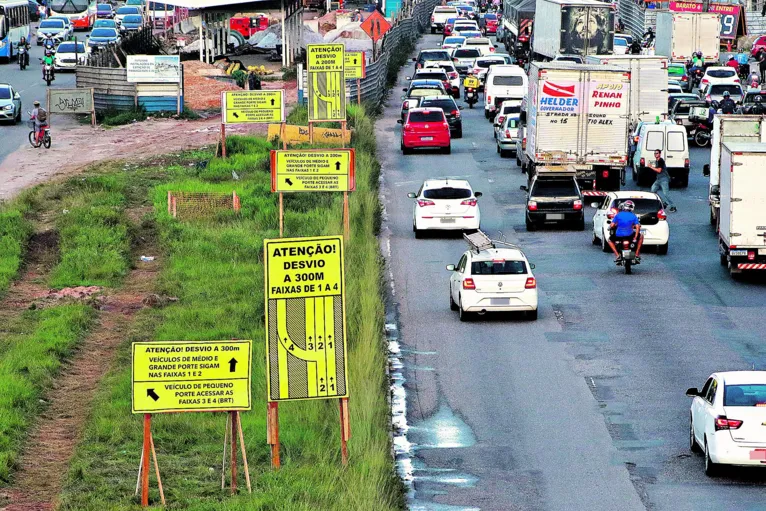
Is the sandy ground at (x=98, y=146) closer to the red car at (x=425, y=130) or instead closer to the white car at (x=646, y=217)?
the red car at (x=425, y=130)

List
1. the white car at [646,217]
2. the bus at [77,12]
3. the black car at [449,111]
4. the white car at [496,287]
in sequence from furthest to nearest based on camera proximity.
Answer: the bus at [77,12], the black car at [449,111], the white car at [646,217], the white car at [496,287]

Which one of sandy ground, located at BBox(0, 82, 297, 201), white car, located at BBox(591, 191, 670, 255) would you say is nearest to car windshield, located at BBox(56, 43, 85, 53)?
sandy ground, located at BBox(0, 82, 297, 201)

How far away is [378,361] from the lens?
22625 mm

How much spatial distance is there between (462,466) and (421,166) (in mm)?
31074

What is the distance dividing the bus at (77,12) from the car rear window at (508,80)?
43.5m

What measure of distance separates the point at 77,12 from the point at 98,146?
51134 mm

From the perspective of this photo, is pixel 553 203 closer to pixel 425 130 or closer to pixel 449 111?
pixel 425 130

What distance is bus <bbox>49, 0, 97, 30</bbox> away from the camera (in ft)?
325

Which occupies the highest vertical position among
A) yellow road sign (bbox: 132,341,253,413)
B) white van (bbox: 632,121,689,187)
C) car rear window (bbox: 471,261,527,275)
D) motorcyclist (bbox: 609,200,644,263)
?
yellow road sign (bbox: 132,341,253,413)

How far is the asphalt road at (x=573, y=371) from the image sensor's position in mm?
18375

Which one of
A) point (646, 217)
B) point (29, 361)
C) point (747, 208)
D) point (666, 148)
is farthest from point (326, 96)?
point (29, 361)

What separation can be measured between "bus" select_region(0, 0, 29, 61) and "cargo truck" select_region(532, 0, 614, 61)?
1022 inches

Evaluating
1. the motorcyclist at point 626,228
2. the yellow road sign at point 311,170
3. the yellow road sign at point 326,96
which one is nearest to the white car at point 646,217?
the motorcyclist at point 626,228

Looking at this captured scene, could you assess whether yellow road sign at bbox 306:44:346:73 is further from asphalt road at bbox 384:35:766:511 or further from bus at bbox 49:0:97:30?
bus at bbox 49:0:97:30
